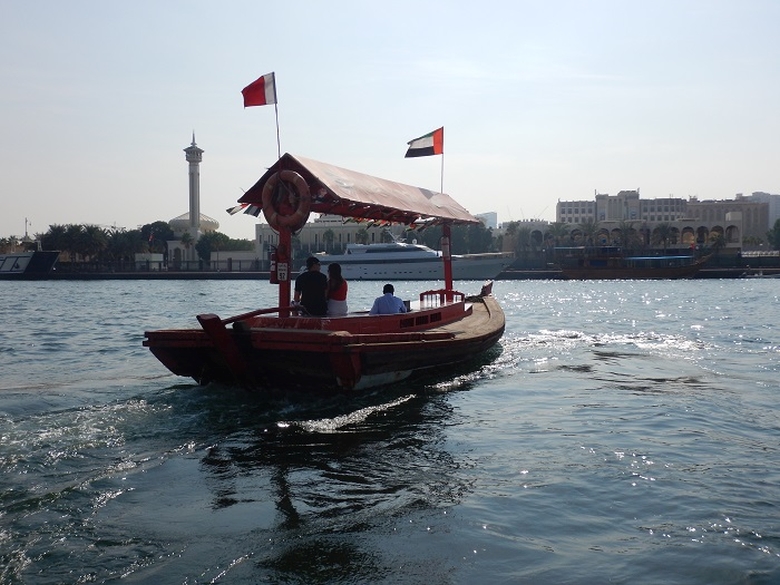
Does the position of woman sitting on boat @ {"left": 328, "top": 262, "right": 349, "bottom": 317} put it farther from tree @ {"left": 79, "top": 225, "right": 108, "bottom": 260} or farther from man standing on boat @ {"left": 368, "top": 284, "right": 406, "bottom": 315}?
tree @ {"left": 79, "top": 225, "right": 108, "bottom": 260}

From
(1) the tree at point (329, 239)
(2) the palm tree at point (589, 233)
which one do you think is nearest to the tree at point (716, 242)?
(2) the palm tree at point (589, 233)

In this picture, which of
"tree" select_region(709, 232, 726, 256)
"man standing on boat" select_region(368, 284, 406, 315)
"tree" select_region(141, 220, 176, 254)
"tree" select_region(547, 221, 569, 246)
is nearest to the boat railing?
"man standing on boat" select_region(368, 284, 406, 315)

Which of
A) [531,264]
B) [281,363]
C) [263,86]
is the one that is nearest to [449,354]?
[281,363]

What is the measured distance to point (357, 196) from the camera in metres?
11.6

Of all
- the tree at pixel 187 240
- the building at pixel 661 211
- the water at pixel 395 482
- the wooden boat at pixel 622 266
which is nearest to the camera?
the water at pixel 395 482

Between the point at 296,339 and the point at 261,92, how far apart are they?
4.59 m

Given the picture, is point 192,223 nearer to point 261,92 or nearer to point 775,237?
point 775,237

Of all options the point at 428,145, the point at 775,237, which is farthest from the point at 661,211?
the point at 428,145

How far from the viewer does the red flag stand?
12383mm

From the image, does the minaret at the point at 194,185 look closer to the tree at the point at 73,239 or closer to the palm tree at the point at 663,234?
the tree at the point at 73,239

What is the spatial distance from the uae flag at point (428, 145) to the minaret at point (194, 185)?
99585 mm

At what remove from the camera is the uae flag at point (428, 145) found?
62.4ft

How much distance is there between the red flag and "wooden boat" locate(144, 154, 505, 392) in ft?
5.08

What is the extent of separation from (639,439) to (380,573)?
503cm
